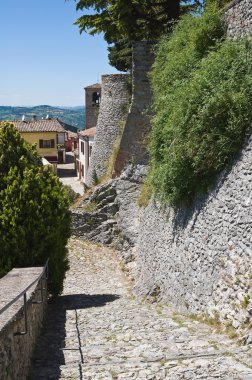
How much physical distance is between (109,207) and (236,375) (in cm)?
1673

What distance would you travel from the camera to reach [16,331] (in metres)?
6.07

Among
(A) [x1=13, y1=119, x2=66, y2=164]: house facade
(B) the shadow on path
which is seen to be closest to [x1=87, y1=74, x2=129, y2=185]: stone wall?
(B) the shadow on path

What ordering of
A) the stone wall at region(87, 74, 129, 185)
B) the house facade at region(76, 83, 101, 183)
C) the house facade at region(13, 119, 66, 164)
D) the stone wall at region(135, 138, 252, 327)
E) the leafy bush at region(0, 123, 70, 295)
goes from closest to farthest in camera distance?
1. the stone wall at region(135, 138, 252, 327)
2. the leafy bush at region(0, 123, 70, 295)
3. the stone wall at region(87, 74, 129, 185)
4. the house facade at region(76, 83, 101, 183)
5. the house facade at region(13, 119, 66, 164)

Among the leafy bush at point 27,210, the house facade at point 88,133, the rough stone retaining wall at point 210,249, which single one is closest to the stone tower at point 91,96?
the house facade at point 88,133

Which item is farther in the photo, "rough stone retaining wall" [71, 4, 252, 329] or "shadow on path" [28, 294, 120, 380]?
"rough stone retaining wall" [71, 4, 252, 329]

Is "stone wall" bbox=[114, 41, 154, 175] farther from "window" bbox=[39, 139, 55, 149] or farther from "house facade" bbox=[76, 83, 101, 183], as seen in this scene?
"window" bbox=[39, 139, 55, 149]

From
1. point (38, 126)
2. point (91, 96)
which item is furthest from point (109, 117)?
point (38, 126)

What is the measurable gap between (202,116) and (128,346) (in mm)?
4815

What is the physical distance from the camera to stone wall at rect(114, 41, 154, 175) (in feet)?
64.8

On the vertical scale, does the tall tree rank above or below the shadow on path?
above

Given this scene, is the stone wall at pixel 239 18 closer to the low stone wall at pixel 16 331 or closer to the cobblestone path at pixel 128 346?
the cobblestone path at pixel 128 346

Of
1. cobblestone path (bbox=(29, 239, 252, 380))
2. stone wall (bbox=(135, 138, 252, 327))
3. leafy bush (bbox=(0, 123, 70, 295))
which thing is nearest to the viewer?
cobblestone path (bbox=(29, 239, 252, 380))

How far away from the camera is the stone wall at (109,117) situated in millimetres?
24391

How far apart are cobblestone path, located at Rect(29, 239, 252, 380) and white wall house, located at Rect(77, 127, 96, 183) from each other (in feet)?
89.5
